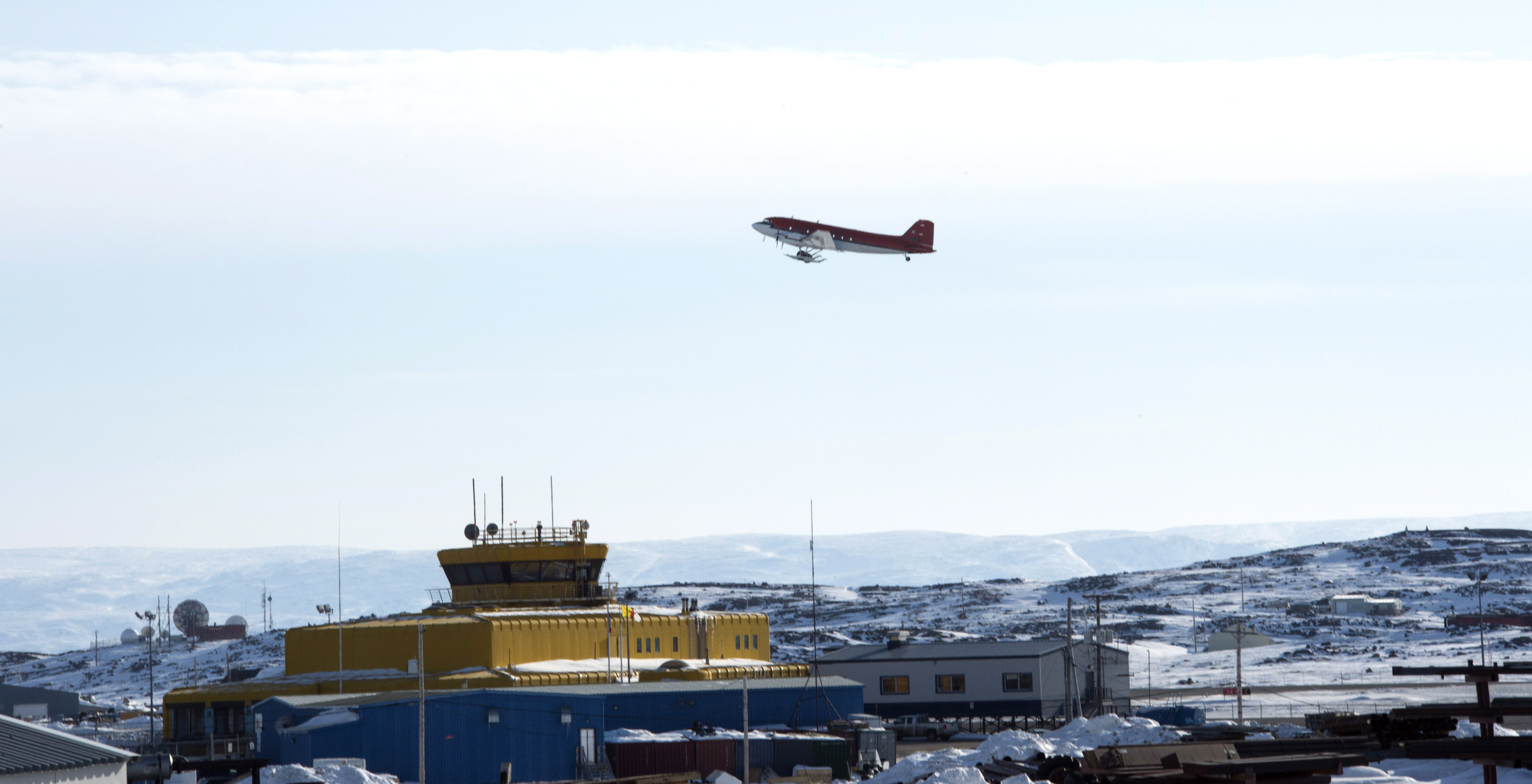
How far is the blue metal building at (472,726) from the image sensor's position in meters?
59.8

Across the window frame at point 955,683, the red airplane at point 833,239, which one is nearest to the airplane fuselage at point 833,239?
the red airplane at point 833,239

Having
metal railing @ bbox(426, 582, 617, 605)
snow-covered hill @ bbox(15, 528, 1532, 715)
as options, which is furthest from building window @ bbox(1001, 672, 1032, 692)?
metal railing @ bbox(426, 582, 617, 605)

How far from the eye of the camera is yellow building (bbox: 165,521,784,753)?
66625mm

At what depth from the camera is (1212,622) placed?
172 metres

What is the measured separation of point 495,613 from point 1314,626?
113 m

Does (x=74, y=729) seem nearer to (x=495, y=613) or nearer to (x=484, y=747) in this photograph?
(x=495, y=613)

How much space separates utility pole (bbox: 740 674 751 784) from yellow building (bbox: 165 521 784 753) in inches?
148

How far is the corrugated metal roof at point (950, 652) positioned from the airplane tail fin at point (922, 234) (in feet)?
84.2

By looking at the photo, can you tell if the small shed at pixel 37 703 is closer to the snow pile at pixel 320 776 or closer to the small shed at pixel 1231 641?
the snow pile at pixel 320 776

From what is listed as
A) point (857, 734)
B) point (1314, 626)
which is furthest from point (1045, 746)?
point (1314, 626)

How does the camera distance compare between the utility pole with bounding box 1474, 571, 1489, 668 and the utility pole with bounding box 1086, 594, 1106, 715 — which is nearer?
the utility pole with bounding box 1086, 594, 1106, 715

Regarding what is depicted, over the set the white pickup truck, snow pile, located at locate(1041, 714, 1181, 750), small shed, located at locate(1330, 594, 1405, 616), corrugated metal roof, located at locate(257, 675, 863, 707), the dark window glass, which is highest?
the dark window glass

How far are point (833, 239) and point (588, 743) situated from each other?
4804 centimetres

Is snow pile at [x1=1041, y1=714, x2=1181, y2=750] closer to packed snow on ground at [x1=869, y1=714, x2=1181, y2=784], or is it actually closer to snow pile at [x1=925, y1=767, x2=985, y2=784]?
packed snow on ground at [x1=869, y1=714, x2=1181, y2=784]
